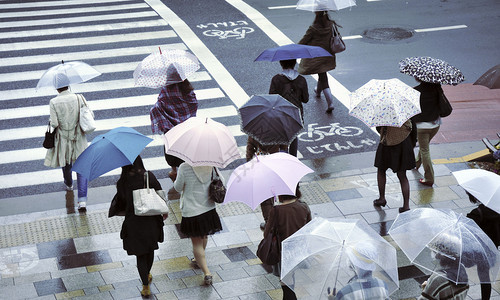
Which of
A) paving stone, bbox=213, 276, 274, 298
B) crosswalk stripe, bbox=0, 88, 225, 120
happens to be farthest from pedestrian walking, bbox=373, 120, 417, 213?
crosswalk stripe, bbox=0, 88, 225, 120

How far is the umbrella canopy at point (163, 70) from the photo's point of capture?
32.1 ft

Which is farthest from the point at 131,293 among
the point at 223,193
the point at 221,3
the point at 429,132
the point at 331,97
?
the point at 221,3

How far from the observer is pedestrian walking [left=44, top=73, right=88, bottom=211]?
957 cm

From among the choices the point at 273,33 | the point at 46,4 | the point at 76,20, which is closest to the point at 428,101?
the point at 273,33

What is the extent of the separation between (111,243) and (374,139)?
17.8ft

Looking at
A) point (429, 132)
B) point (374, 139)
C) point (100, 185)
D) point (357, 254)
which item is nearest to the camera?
point (357, 254)

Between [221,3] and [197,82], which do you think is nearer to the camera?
[197,82]

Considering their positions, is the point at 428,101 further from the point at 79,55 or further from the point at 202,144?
the point at 79,55

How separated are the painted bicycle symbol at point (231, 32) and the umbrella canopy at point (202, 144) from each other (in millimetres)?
10104

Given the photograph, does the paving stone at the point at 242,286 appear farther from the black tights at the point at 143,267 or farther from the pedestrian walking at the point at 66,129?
the pedestrian walking at the point at 66,129

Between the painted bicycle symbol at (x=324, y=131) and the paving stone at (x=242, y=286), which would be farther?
the painted bicycle symbol at (x=324, y=131)

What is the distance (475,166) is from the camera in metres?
11.2

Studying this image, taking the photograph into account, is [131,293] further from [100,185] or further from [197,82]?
[197,82]

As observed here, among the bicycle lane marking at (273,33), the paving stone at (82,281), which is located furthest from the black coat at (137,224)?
the bicycle lane marking at (273,33)
